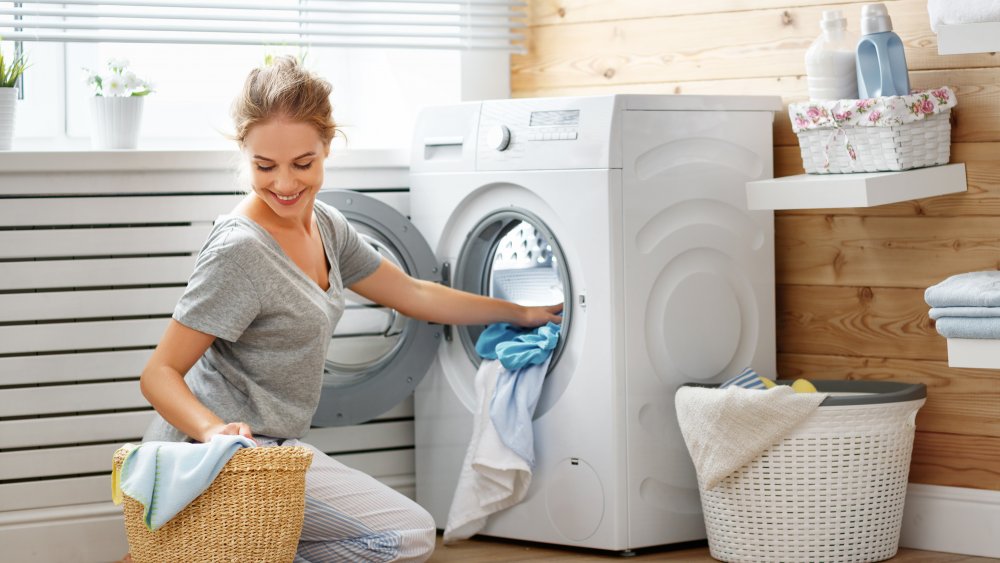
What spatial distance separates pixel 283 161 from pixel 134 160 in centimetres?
53

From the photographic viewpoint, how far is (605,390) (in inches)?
93.9

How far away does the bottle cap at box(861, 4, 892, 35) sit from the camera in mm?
2299

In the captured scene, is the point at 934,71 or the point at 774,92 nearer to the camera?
the point at 934,71

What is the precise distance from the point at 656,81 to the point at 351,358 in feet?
3.11

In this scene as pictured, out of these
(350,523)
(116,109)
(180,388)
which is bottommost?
(350,523)

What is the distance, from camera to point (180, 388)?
6.57ft

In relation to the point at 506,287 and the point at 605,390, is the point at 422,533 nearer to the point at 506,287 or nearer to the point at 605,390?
the point at 605,390

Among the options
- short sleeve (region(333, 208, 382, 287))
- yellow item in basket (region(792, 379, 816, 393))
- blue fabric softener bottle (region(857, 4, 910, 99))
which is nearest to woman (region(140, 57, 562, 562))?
short sleeve (region(333, 208, 382, 287))

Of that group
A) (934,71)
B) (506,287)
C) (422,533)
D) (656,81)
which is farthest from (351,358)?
(934,71)

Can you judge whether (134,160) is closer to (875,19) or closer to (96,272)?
(96,272)

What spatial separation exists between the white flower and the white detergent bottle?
143 cm

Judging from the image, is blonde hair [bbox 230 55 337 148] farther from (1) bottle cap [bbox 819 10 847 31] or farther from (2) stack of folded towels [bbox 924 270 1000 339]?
(2) stack of folded towels [bbox 924 270 1000 339]

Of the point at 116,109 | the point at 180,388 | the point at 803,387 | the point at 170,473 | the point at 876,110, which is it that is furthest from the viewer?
the point at 116,109

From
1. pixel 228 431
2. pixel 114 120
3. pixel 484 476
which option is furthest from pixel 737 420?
pixel 114 120
